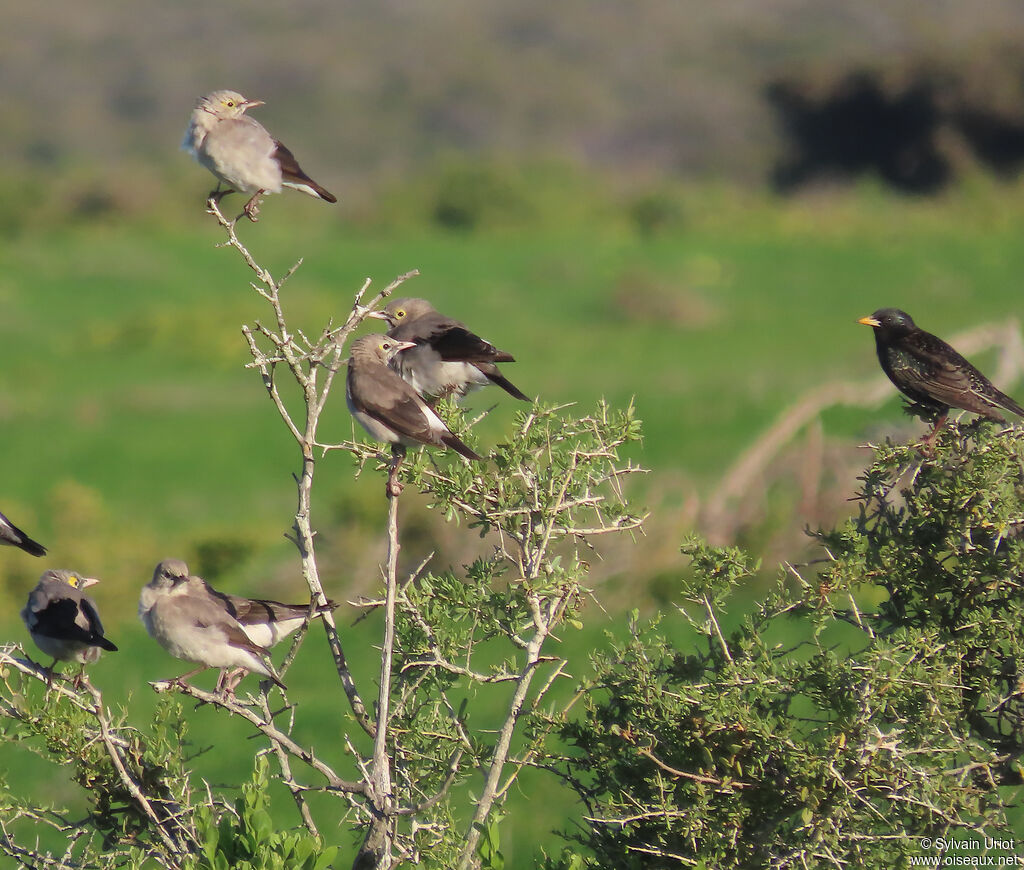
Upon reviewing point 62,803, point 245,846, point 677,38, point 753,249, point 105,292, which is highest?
point 245,846

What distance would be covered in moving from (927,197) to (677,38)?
92.4m

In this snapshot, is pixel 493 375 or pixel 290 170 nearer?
pixel 290 170

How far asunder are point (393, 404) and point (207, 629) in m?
1.10

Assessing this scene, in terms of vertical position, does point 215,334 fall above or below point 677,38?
above

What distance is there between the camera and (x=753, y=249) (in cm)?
4406

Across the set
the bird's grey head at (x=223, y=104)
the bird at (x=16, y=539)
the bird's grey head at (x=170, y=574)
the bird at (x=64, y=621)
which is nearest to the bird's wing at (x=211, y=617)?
the bird's grey head at (x=170, y=574)

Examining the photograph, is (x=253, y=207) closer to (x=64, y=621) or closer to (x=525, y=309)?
(x=64, y=621)

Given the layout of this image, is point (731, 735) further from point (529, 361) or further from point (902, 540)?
point (529, 361)

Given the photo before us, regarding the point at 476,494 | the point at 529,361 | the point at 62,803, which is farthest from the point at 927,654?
the point at 529,361

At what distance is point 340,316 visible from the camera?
33.2 meters

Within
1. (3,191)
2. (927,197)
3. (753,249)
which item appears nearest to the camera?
(753,249)

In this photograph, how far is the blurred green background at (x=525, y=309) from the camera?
1691 cm

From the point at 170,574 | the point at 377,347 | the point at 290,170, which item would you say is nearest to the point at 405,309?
the point at 377,347

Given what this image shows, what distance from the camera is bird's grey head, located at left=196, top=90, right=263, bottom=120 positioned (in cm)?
576
